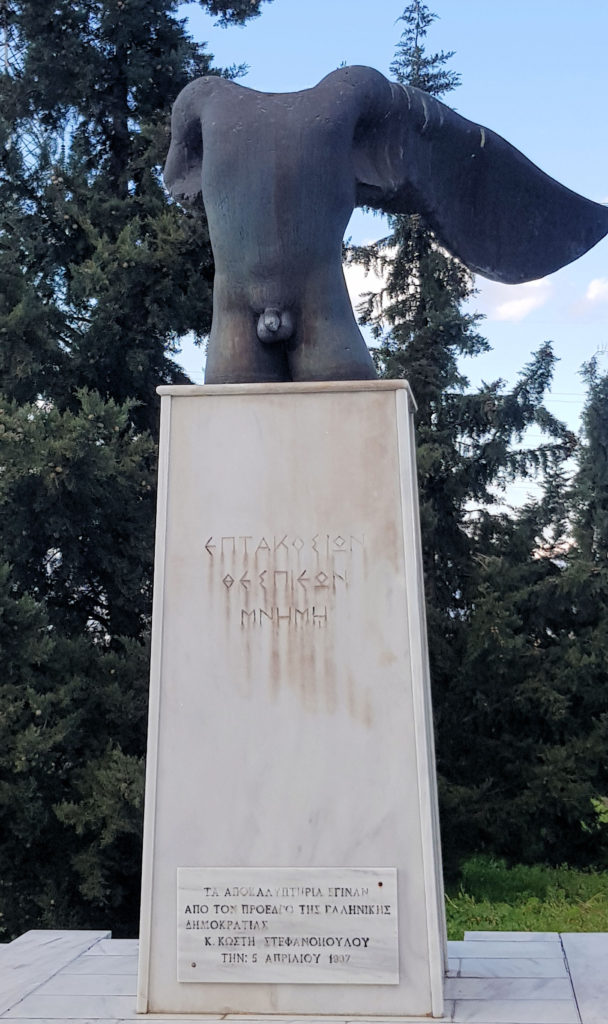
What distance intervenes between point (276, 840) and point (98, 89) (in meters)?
7.09

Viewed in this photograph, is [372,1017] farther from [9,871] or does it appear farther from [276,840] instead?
[9,871]

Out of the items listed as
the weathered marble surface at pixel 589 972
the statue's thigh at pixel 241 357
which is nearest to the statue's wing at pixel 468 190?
the statue's thigh at pixel 241 357

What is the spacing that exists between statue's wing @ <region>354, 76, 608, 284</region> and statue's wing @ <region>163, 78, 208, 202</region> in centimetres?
51

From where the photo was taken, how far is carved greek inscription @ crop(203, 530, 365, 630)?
2832 millimetres

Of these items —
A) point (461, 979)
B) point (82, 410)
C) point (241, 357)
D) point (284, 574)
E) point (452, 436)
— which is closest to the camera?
point (284, 574)

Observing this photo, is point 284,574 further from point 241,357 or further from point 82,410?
point 82,410

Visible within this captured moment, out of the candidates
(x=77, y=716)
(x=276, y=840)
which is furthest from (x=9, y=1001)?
(x=77, y=716)

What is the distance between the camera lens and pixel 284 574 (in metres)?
2.86

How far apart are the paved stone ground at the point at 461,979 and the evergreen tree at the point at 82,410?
2.45m

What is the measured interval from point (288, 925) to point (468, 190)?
2370mm

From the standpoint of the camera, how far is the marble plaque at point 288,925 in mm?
2652

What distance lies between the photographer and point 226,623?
2850mm

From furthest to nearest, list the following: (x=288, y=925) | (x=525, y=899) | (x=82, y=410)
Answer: (x=525, y=899) → (x=82, y=410) → (x=288, y=925)

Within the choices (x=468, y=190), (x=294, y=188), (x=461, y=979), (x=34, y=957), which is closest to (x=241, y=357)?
(x=294, y=188)
